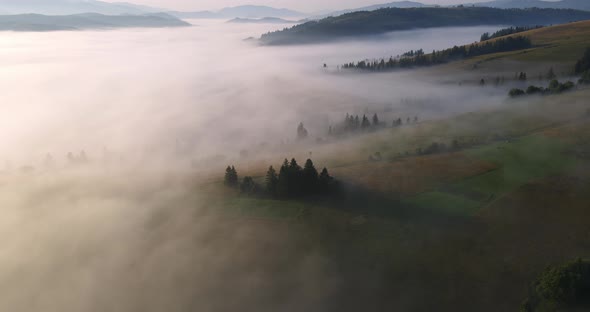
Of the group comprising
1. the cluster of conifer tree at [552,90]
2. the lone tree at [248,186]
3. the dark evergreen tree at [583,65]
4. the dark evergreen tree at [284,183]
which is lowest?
the lone tree at [248,186]

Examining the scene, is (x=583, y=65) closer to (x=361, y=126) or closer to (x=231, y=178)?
(x=361, y=126)

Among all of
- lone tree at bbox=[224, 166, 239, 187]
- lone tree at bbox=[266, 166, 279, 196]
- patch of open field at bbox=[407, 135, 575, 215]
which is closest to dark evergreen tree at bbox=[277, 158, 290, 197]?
lone tree at bbox=[266, 166, 279, 196]

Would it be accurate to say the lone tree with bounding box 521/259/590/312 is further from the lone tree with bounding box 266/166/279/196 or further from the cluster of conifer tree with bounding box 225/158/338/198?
the lone tree with bounding box 266/166/279/196

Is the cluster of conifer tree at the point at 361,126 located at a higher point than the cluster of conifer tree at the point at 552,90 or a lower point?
lower

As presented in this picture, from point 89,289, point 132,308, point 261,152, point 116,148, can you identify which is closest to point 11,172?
point 116,148

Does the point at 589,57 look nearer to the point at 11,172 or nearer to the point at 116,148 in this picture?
the point at 116,148

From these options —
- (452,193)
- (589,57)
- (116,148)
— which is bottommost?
(116,148)

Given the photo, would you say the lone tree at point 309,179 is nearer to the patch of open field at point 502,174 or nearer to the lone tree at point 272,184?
the lone tree at point 272,184

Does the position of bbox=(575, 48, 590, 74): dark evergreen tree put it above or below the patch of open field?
above

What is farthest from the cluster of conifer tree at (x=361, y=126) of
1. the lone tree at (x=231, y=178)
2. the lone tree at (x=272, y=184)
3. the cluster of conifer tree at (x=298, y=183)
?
the lone tree at (x=272, y=184)

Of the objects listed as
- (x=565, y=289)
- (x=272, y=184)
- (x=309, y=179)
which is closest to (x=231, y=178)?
(x=272, y=184)

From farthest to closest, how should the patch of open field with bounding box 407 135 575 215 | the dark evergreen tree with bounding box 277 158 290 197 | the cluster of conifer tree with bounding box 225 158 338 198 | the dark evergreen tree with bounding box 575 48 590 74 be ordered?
the dark evergreen tree with bounding box 575 48 590 74 < the cluster of conifer tree with bounding box 225 158 338 198 < the dark evergreen tree with bounding box 277 158 290 197 < the patch of open field with bounding box 407 135 575 215
